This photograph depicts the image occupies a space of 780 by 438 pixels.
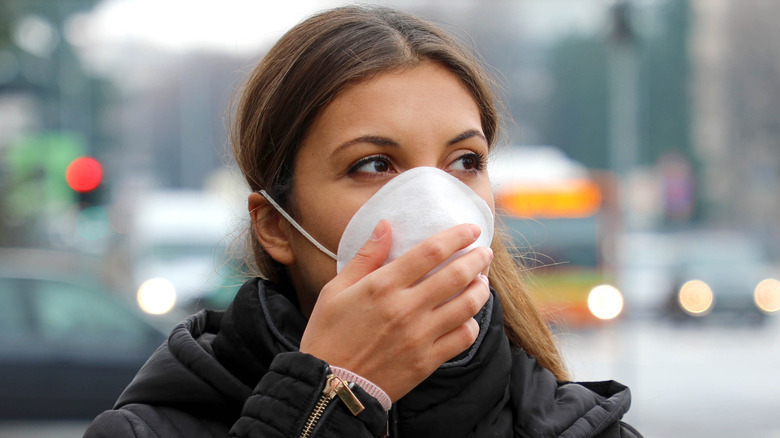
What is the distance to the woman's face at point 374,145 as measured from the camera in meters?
1.79

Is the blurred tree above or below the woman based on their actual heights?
above

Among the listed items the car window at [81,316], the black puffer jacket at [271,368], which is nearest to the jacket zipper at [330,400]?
the black puffer jacket at [271,368]

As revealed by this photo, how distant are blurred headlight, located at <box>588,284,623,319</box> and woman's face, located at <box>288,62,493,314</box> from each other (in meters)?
16.3

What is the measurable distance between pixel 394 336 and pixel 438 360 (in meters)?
0.09

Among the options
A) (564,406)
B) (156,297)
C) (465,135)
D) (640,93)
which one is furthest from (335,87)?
(640,93)

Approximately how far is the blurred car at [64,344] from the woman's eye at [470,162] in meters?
5.07

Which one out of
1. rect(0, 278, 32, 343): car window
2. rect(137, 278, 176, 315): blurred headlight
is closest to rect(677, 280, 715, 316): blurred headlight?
rect(137, 278, 176, 315): blurred headlight

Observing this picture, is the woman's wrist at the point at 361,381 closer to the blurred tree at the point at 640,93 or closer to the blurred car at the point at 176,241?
the blurred car at the point at 176,241

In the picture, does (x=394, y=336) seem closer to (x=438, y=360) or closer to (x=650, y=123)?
(x=438, y=360)

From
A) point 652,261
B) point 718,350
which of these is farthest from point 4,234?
point 652,261

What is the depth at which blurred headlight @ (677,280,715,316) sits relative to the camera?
837 inches

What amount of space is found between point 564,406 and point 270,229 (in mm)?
740

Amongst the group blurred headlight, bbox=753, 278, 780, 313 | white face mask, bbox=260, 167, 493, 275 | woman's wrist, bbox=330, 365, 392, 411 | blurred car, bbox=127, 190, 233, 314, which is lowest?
woman's wrist, bbox=330, 365, 392, 411

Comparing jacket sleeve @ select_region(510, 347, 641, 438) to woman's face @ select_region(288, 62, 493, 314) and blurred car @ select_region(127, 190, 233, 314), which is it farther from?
blurred car @ select_region(127, 190, 233, 314)
